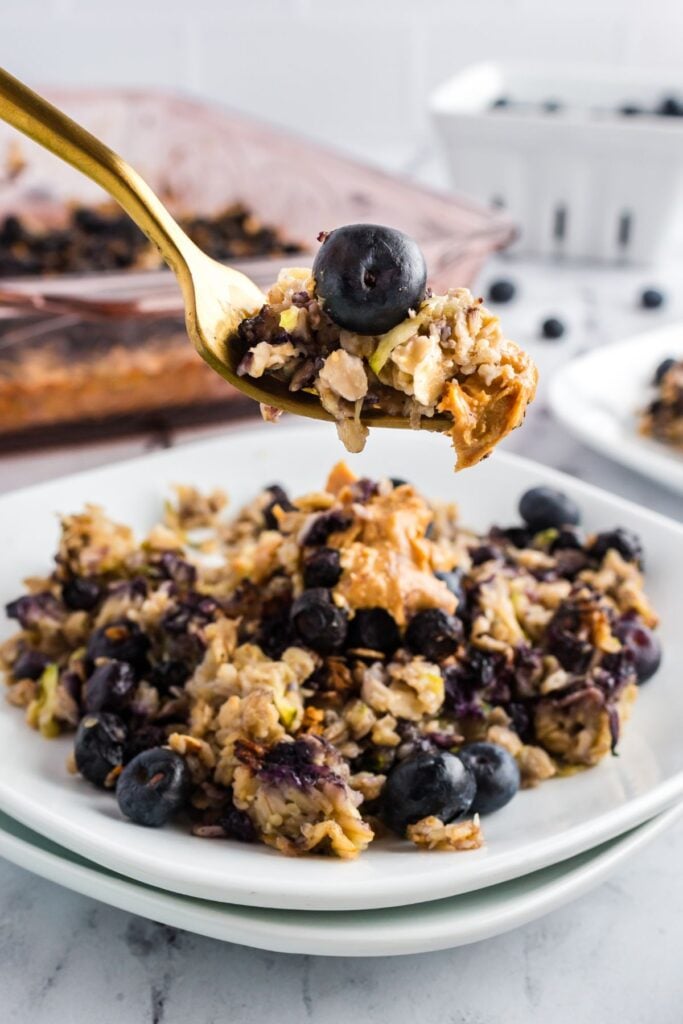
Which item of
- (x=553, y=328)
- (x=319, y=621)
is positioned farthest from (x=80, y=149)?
(x=553, y=328)

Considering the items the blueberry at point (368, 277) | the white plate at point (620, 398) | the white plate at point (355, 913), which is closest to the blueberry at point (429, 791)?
the white plate at point (355, 913)

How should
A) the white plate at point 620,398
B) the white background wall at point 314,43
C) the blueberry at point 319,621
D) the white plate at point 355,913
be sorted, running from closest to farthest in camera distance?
the white plate at point 355,913
the blueberry at point 319,621
the white plate at point 620,398
the white background wall at point 314,43

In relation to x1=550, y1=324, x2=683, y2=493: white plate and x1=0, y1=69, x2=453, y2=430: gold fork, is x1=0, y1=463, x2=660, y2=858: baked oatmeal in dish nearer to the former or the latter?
x1=0, y1=69, x2=453, y2=430: gold fork

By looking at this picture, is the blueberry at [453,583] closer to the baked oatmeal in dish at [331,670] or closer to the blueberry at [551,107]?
the baked oatmeal in dish at [331,670]

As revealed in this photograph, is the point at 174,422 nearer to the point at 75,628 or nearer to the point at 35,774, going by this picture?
the point at 75,628

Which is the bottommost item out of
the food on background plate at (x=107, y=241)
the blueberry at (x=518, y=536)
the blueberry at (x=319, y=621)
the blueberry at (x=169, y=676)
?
the blueberry at (x=518, y=536)

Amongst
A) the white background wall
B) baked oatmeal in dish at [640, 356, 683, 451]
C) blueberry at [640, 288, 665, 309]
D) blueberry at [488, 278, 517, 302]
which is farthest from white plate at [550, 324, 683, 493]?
the white background wall
